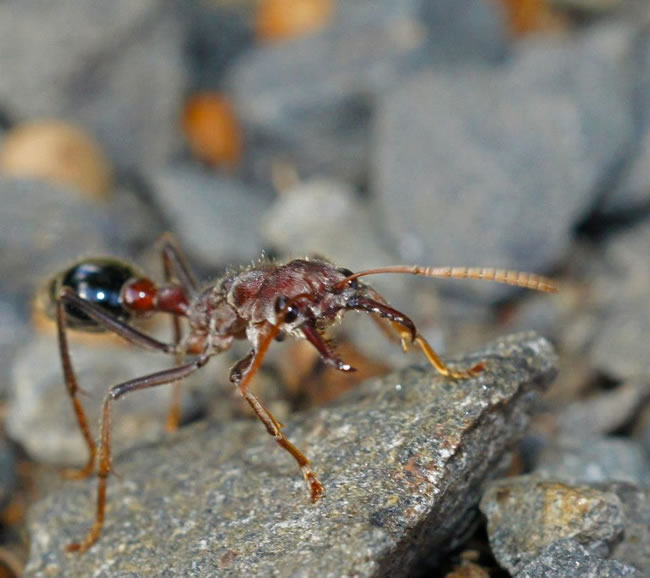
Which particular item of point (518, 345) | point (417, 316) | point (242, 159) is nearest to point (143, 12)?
point (242, 159)

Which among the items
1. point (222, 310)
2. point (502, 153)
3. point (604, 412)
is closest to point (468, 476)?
point (604, 412)

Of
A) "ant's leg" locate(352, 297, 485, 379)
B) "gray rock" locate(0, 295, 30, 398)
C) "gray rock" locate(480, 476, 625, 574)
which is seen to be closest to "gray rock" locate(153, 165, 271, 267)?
"gray rock" locate(0, 295, 30, 398)

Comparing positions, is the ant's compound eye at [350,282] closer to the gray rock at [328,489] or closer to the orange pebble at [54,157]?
the gray rock at [328,489]

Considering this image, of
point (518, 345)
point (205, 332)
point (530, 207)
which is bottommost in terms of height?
point (518, 345)

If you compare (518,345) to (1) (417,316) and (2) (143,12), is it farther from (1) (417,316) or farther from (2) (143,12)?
(2) (143,12)

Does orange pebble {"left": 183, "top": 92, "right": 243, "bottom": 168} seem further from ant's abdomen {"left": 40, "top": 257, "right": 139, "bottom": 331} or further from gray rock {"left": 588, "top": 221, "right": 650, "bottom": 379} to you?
gray rock {"left": 588, "top": 221, "right": 650, "bottom": 379}

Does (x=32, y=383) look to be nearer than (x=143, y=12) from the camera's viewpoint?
Yes
